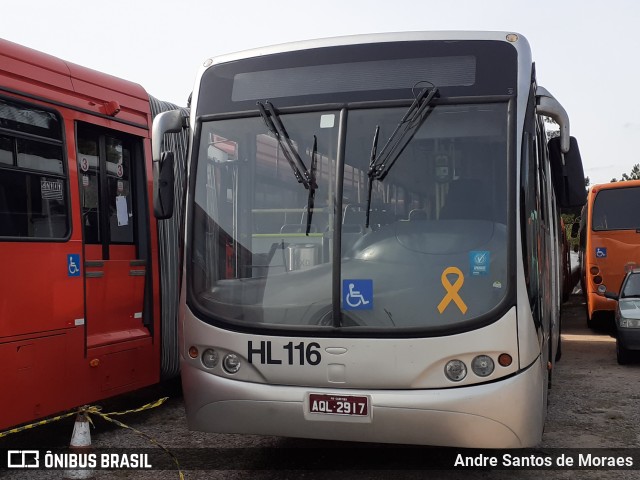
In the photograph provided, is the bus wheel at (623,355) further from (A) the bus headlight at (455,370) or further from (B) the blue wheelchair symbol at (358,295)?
(B) the blue wheelchair symbol at (358,295)

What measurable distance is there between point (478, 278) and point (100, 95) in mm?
3839

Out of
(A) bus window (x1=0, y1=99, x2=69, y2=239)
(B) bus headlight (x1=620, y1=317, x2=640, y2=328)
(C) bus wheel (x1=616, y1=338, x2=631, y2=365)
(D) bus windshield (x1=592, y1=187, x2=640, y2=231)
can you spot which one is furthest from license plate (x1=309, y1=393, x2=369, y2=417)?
(D) bus windshield (x1=592, y1=187, x2=640, y2=231)

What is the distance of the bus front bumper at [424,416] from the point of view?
4492mm

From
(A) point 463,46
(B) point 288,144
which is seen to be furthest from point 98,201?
(A) point 463,46

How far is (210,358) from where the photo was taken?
16.7 feet

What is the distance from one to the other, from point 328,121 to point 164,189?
1.28 meters

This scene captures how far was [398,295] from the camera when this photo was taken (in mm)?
4738

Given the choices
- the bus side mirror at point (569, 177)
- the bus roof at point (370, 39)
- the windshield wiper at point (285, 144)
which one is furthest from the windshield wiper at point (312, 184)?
the bus side mirror at point (569, 177)

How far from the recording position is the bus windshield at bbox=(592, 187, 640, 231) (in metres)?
14.9

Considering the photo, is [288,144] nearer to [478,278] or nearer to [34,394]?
[478,278]

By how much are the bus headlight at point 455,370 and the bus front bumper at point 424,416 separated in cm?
7

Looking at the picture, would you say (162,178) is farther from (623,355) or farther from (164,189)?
(623,355)

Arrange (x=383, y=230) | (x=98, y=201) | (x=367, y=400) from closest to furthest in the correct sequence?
(x=367, y=400) → (x=383, y=230) → (x=98, y=201)

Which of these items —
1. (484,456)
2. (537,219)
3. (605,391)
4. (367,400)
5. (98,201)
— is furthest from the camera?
(605,391)
